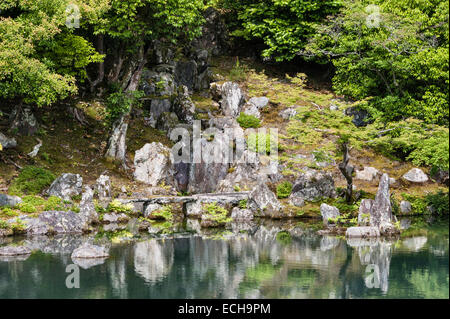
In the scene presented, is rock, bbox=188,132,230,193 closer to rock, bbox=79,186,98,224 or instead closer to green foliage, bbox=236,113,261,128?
green foliage, bbox=236,113,261,128

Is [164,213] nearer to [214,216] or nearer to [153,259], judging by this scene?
[214,216]

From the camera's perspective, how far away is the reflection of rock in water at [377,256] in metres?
14.2

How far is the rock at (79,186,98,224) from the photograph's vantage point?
2222 centimetres

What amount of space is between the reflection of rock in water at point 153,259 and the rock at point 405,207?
12239 millimetres

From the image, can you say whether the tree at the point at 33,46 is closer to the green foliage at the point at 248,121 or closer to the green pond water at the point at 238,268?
the green pond water at the point at 238,268

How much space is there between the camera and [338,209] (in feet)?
79.0

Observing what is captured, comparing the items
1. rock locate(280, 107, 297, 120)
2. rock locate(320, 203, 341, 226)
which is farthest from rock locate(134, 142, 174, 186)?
rock locate(280, 107, 297, 120)

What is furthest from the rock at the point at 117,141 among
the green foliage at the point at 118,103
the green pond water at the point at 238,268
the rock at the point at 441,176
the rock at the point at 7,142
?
the rock at the point at 441,176

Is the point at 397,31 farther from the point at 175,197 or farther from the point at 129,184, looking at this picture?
the point at 129,184

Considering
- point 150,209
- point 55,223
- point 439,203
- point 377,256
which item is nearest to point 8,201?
point 55,223

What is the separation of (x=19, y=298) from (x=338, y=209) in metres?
15.7

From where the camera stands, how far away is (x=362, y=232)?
20.6m
